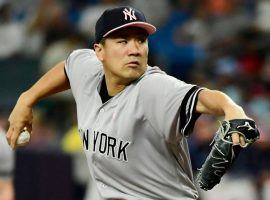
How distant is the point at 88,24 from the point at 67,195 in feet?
11.6

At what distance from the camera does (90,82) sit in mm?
4898

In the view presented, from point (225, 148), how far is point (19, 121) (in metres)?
1.62

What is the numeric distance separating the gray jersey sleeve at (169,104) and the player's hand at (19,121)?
3.11ft

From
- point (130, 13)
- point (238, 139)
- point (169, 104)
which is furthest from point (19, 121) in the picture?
point (238, 139)

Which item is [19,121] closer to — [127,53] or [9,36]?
[127,53]

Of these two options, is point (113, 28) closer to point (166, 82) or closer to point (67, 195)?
point (166, 82)

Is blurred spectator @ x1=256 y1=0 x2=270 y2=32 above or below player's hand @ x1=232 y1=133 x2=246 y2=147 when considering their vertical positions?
above

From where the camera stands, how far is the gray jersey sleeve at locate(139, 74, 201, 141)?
13.4 ft

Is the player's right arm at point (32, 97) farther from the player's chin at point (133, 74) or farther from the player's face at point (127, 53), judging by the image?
the player's chin at point (133, 74)

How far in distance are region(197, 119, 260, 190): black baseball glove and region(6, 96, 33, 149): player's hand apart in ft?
4.56

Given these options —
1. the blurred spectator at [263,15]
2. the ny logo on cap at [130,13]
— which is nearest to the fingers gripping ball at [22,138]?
the ny logo on cap at [130,13]

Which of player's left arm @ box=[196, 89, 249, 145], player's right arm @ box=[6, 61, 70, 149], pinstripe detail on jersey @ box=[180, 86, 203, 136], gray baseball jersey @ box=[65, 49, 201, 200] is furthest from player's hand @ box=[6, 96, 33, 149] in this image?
player's left arm @ box=[196, 89, 249, 145]

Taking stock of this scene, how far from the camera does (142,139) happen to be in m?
4.44

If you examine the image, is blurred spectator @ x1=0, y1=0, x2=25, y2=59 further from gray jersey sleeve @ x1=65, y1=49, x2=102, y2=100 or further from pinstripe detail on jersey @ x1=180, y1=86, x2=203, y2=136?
pinstripe detail on jersey @ x1=180, y1=86, x2=203, y2=136
